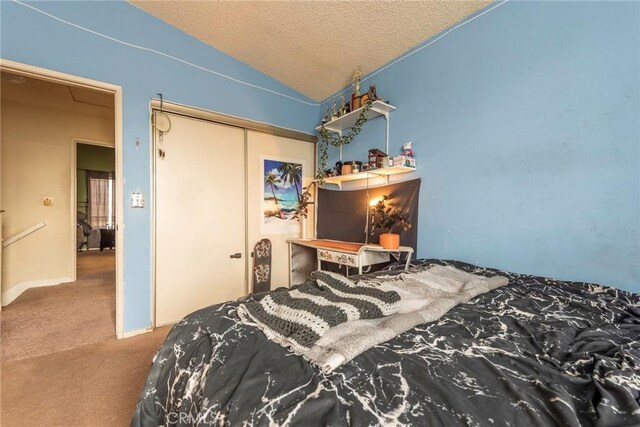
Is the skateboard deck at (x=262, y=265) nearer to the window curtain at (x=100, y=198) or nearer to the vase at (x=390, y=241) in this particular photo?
the vase at (x=390, y=241)

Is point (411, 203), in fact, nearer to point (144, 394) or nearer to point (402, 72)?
point (402, 72)

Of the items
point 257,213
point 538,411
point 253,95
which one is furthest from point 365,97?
point 538,411

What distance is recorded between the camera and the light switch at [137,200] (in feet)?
7.39

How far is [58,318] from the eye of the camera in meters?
2.47

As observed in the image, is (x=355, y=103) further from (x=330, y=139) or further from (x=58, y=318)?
(x=58, y=318)

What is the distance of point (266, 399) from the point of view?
23.1 inches

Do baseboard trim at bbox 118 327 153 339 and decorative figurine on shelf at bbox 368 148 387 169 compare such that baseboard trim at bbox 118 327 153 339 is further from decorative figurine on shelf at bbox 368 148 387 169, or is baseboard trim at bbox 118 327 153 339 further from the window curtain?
the window curtain

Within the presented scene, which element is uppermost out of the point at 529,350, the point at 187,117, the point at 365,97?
the point at 365,97

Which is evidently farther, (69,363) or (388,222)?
(388,222)

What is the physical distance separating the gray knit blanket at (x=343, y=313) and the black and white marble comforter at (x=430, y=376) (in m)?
0.04

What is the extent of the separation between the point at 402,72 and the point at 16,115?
190 inches

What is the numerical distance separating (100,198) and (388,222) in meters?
7.60

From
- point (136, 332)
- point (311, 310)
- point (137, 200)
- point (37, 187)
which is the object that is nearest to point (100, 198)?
point (37, 187)

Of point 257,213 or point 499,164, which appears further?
point 257,213
